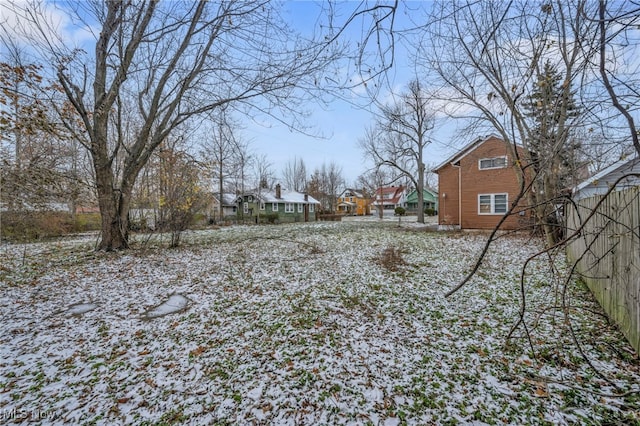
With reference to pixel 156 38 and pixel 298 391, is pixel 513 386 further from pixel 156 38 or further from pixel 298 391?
pixel 156 38

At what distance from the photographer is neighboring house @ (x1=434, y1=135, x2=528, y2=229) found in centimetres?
1262

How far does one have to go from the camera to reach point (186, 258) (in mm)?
7094

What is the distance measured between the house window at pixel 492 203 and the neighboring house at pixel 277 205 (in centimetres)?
1648

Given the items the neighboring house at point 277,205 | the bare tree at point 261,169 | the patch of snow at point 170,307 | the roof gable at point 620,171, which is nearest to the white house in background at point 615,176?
the roof gable at point 620,171

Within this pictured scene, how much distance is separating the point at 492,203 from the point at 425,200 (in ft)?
93.5

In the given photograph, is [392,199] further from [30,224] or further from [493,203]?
[30,224]

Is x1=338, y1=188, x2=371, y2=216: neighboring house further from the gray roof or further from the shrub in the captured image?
the shrub

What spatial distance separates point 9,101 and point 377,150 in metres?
18.4

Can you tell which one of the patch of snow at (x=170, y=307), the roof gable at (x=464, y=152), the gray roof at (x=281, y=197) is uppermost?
the roof gable at (x=464, y=152)

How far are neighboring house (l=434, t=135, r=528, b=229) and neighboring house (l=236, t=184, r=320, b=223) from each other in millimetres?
15679

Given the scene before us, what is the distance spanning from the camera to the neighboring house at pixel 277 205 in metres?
26.0

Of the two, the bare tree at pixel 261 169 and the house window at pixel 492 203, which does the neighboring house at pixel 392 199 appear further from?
the house window at pixel 492 203

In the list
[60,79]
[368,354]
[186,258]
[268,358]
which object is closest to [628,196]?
[368,354]

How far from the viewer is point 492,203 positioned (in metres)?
13.1
